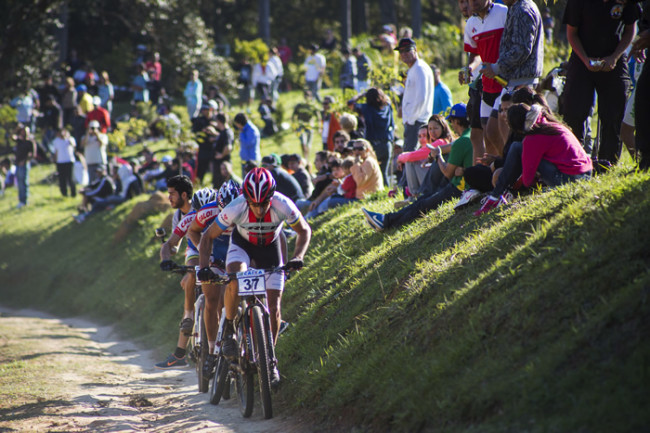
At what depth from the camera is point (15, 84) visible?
31.8m

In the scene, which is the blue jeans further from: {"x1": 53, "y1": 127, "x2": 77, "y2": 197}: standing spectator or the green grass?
the green grass

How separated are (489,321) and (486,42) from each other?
4.61m

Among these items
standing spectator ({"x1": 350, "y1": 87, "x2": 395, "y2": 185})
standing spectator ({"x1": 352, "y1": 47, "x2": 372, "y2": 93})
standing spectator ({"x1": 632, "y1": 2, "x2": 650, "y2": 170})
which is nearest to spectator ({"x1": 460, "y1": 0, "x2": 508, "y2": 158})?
standing spectator ({"x1": 632, "y1": 2, "x2": 650, "y2": 170})

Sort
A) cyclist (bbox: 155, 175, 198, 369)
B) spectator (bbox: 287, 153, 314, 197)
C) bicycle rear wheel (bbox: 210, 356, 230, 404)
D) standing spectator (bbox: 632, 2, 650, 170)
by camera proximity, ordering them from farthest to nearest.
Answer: spectator (bbox: 287, 153, 314, 197)
cyclist (bbox: 155, 175, 198, 369)
bicycle rear wheel (bbox: 210, 356, 230, 404)
standing spectator (bbox: 632, 2, 650, 170)

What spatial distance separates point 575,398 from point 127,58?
3882 centimetres

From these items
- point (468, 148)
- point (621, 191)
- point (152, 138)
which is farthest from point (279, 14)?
point (621, 191)

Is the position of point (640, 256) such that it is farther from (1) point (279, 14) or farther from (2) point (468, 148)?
(1) point (279, 14)

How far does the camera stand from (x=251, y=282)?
25.2 ft

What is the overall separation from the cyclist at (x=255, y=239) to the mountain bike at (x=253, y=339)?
180 mm

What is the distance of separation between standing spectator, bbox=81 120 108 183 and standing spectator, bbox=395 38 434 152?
14368 millimetres

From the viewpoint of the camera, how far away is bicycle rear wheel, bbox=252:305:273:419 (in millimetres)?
7457

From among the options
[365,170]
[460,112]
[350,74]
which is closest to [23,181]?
[350,74]

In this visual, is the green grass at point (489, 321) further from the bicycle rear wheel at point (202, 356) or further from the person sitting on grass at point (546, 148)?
the bicycle rear wheel at point (202, 356)

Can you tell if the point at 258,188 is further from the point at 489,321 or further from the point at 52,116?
the point at 52,116
